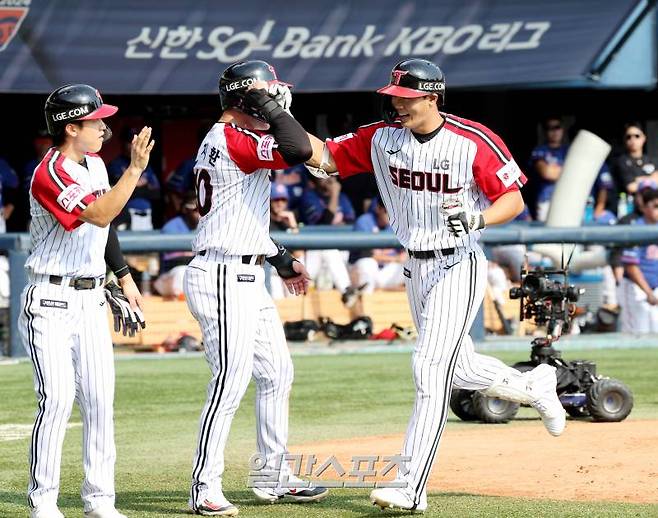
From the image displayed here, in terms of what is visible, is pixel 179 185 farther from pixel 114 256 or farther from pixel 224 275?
pixel 224 275

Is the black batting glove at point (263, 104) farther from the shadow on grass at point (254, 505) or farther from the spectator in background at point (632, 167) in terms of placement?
the spectator in background at point (632, 167)

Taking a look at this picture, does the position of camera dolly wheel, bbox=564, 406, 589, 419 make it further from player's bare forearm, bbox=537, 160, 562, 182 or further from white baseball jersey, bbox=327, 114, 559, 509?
player's bare forearm, bbox=537, 160, 562, 182

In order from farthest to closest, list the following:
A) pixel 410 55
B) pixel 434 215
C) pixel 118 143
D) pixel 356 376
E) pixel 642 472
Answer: pixel 118 143, pixel 410 55, pixel 356 376, pixel 642 472, pixel 434 215

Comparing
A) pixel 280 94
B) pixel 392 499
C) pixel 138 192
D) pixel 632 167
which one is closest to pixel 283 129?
pixel 280 94

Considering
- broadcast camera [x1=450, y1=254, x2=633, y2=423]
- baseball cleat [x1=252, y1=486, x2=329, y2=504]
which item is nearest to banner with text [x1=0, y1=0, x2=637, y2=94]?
broadcast camera [x1=450, y1=254, x2=633, y2=423]

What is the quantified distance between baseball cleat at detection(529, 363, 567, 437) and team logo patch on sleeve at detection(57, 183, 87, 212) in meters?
2.16

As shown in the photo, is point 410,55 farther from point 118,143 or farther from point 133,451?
point 133,451

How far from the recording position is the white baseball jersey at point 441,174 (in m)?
5.77

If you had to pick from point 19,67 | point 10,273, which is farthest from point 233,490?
point 19,67

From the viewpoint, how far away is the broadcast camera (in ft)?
28.0

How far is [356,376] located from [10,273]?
10.5ft

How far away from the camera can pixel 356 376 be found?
37.4ft

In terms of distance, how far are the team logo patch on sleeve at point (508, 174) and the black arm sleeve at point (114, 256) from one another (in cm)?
158

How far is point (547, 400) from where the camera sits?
20.6 ft
